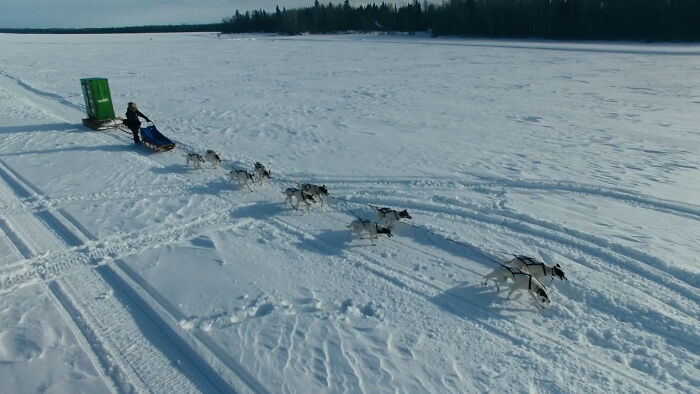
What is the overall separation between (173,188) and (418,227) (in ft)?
14.5

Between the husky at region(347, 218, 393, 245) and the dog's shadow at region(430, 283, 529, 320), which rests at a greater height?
the husky at region(347, 218, 393, 245)

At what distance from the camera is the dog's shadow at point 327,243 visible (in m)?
5.92

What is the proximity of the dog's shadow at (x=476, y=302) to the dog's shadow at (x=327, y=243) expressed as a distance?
155 cm

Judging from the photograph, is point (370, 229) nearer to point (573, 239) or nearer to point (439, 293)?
point (439, 293)

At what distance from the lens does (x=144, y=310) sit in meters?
4.74

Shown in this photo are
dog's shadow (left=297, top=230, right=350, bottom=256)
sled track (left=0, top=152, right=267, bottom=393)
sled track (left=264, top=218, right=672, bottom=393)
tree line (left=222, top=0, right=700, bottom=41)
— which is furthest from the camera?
tree line (left=222, top=0, right=700, bottom=41)

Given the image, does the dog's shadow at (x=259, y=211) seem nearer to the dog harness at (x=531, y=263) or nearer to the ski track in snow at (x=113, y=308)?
the ski track in snow at (x=113, y=308)

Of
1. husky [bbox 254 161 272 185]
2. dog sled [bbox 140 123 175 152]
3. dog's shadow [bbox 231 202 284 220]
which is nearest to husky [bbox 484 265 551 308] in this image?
dog's shadow [bbox 231 202 284 220]

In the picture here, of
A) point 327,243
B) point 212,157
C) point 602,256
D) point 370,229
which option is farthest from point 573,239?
point 212,157

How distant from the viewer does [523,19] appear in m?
57.5

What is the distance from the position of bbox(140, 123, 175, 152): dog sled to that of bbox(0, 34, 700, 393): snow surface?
1.00ft

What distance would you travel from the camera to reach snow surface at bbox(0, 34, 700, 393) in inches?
158

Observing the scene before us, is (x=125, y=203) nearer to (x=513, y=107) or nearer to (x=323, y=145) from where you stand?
(x=323, y=145)

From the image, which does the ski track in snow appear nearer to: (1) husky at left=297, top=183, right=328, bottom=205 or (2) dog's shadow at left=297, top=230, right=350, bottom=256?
(1) husky at left=297, top=183, right=328, bottom=205
